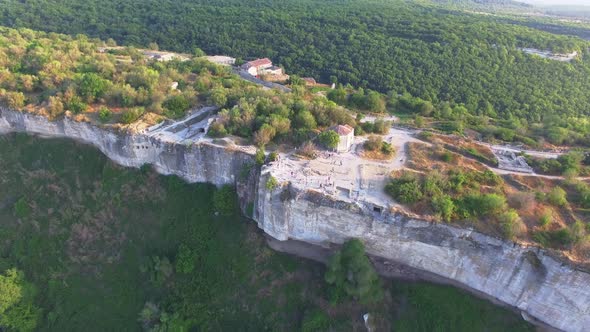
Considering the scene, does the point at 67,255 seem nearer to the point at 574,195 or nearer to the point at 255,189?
the point at 255,189

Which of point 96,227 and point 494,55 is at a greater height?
point 494,55

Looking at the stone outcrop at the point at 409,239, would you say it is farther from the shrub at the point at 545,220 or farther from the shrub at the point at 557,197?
the shrub at the point at 557,197

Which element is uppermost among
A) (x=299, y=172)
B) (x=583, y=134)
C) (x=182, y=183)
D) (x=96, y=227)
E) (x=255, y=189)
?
(x=583, y=134)

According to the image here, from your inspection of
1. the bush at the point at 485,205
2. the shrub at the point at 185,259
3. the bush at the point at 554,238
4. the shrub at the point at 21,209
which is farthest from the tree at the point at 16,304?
the bush at the point at 554,238

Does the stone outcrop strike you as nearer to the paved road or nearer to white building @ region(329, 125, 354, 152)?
white building @ region(329, 125, 354, 152)

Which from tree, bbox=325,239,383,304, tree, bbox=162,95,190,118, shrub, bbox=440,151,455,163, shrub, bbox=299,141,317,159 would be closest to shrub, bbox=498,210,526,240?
shrub, bbox=440,151,455,163

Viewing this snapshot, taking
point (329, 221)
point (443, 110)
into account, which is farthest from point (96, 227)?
point (443, 110)

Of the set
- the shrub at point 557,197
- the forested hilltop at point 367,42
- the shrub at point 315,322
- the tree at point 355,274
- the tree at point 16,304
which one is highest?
the forested hilltop at point 367,42
